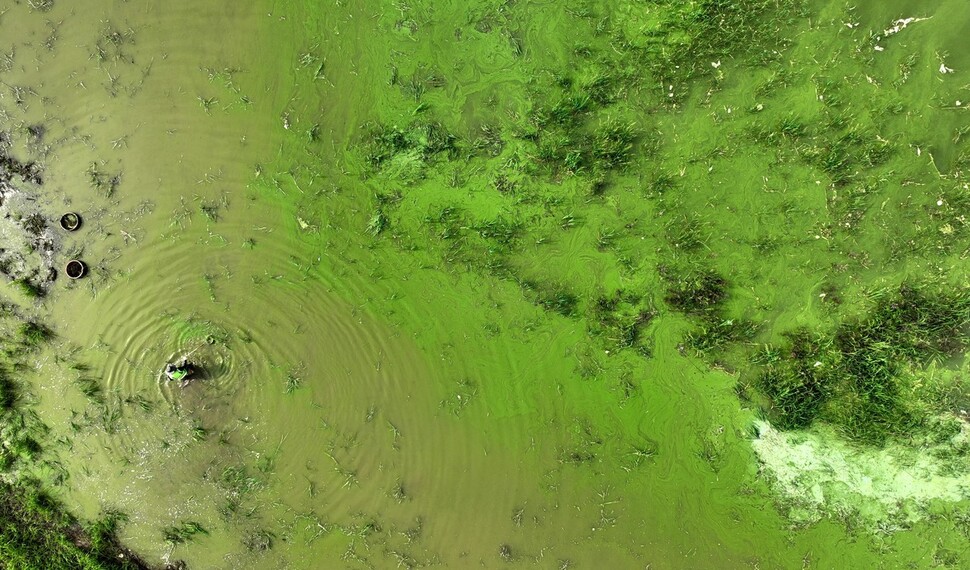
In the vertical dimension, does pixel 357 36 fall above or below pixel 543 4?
below

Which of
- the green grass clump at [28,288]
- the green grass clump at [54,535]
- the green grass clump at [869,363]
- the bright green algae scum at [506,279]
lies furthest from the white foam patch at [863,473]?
the green grass clump at [28,288]

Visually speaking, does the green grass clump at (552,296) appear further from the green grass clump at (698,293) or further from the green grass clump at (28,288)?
the green grass clump at (28,288)

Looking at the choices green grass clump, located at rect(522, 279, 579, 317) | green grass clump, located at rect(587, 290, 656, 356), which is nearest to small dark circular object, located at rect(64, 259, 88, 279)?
green grass clump, located at rect(522, 279, 579, 317)

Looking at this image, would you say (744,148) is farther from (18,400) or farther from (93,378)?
(18,400)

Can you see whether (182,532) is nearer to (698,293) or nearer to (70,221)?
(70,221)

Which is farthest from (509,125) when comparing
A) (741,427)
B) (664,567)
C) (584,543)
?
(664,567)

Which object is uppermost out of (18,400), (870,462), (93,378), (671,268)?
(671,268)
